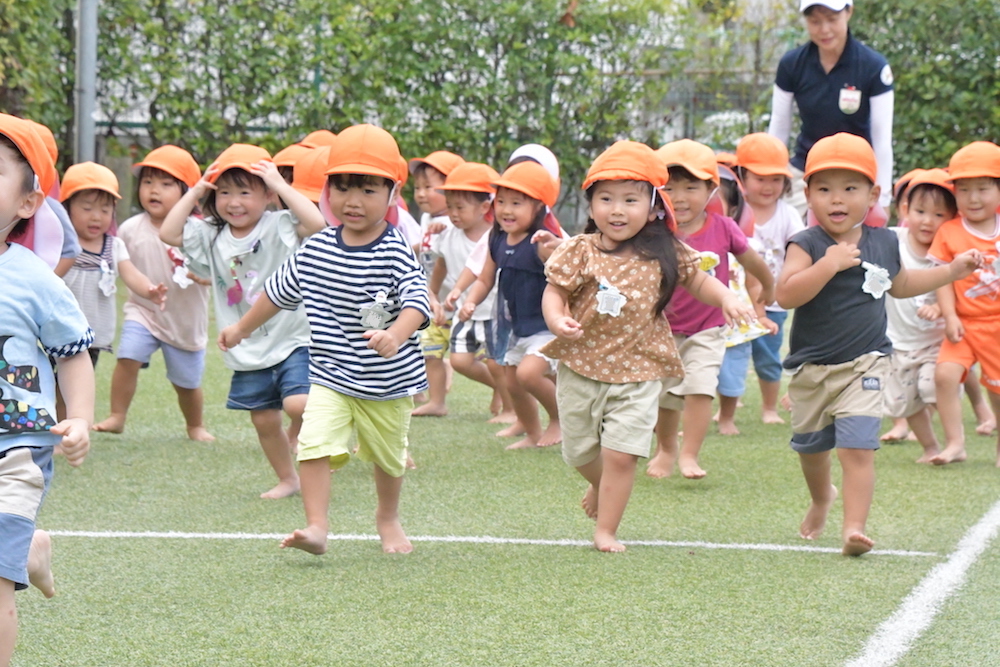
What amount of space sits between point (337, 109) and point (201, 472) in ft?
29.0

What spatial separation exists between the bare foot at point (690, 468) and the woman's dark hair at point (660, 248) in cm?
153

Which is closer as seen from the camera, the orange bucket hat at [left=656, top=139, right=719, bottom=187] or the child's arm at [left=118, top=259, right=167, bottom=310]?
the orange bucket hat at [left=656, top=139, right=719, bottom=187]

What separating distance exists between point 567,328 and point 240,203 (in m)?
1.98

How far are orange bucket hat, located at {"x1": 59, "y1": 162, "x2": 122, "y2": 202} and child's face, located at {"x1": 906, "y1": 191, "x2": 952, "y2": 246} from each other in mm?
4313

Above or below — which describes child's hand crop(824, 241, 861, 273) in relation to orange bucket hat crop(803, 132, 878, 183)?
below

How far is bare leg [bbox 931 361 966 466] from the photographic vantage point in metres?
7.25

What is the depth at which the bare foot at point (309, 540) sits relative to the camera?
4793 millimetres

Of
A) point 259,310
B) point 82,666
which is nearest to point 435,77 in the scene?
point 259,310

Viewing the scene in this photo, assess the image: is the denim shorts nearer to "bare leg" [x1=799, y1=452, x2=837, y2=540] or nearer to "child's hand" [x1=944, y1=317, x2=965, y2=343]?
"bare leg" [x1=799, y1=452, x2=837, y2=540]

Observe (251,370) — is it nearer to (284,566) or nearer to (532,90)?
(284,566)

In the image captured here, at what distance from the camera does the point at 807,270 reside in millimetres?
5039

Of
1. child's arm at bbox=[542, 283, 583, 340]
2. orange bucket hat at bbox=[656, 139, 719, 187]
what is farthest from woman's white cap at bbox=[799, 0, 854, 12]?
child's arm at bbox=[542, 283, 583, 340]

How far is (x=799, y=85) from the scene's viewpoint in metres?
7.61

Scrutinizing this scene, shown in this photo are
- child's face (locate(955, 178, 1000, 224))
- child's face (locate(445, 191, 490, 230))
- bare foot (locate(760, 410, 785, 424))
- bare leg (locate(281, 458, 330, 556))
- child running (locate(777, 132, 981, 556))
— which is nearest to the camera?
bare leg (locate(281, 458, 330, 556))
